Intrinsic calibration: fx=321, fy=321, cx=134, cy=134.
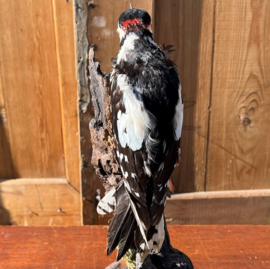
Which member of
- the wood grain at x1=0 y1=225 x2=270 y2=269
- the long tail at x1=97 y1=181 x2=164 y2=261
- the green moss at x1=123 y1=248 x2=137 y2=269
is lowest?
the wood grain at x1=0 y1=225 x2=270 y2=269

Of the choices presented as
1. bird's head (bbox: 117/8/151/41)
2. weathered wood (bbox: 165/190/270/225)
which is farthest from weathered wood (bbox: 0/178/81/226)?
bird's head (bbox: 117/8/151/41)

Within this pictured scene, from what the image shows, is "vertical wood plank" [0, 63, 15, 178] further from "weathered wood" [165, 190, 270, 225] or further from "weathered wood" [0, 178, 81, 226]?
"weathered wood" [165, 190, 270, 225]

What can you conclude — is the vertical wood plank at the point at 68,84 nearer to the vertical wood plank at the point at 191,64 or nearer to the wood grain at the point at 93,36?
the wood grain at the point at 93,36

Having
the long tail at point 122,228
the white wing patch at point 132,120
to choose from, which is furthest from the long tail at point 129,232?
the white wing patch at point 132,120

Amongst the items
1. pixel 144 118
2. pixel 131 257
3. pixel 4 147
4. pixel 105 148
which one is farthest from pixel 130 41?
pixel 4 147

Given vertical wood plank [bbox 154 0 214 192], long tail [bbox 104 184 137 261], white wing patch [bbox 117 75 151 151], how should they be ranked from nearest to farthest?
white wing patch [bbox 117 75 151 151] → long tail [bbox 104 184 137 261] → vertical wood plank [bbox 154 0 214 192]

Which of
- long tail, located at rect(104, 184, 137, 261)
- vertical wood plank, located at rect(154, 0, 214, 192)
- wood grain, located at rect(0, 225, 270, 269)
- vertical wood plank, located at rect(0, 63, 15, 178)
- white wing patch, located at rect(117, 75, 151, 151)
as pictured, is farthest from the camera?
vertical wood plank, located at rect(0, 63, 15, 178)
